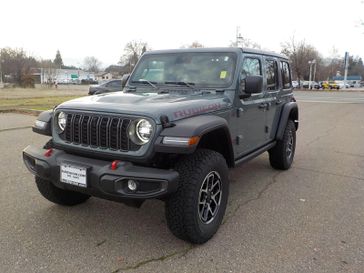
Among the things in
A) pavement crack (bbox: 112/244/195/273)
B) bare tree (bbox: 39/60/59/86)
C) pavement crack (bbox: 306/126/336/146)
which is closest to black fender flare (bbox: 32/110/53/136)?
pavement crack (bbox: 112/244/195/273)

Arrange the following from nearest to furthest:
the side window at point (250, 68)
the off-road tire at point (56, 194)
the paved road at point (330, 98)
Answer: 1. the off-road tire at point (56, 194)
2. the side window at point (250, 68)
3. the paved road at point (330, 98)

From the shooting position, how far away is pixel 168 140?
2.85 metres

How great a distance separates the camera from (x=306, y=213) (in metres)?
4.04

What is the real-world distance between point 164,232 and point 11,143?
5.45m

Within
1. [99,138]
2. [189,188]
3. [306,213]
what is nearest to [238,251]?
[189,188]

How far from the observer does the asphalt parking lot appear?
2934mm

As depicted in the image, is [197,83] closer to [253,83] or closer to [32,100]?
[253,83]

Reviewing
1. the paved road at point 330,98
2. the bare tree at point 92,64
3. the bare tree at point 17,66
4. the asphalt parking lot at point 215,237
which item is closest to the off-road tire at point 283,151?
the asphalt parking lot at point 215,237

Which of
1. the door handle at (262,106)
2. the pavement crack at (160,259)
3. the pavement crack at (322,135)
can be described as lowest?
the pavement crack at (160,259)

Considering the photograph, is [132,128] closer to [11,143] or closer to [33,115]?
[11,143]

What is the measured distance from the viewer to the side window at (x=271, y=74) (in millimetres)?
4988

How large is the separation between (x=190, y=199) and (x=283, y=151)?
9.89ft

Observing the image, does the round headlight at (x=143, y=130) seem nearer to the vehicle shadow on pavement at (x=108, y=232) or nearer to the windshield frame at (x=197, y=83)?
the vehicle shadow on pavement at (x=108, y=232)

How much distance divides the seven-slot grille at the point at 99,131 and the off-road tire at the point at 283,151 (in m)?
3.21
